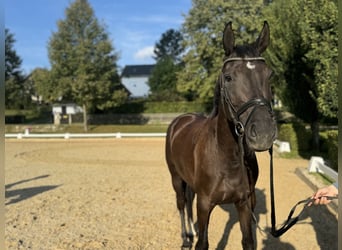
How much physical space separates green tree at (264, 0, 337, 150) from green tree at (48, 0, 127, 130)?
746 inches

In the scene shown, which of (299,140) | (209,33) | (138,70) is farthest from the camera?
(138,70)

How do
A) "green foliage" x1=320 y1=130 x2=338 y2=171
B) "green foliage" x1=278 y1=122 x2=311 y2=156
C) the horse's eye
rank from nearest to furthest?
1. the horse's eye
2. "green foliage" x1=320 y1=130 x2=338 y2=171
3. "green foliage" x1=278 y1=122 x2=311 y2=156

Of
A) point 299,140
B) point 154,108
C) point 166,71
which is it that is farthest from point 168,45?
point 299,140

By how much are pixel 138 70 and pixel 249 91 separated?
90.5m

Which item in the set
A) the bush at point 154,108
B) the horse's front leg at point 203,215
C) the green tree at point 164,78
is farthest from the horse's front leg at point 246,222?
the green tree at point 164,78

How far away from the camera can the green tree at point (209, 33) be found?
34.5 metres

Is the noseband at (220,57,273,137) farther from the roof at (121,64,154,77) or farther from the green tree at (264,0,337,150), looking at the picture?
the roof at (121,64,154,77)

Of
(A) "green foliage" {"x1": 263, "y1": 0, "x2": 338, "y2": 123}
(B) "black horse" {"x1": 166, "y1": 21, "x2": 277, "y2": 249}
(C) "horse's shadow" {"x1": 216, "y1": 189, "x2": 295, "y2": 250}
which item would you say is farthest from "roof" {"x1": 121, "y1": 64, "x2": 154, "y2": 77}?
(B) "black horse" {"x1": 166, "y1": 21, "x2": 277, "y2": 249}

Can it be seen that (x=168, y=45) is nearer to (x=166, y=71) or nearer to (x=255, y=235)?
(x=166, y=71)

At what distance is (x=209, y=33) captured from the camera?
35531 mm

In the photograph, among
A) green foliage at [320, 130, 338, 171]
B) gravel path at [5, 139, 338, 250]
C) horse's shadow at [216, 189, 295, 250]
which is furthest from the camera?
green foliage at [320, 130, 338, 171]

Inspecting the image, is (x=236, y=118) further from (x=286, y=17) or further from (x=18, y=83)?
(x=18, y=83)

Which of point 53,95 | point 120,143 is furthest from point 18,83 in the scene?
point 120,143

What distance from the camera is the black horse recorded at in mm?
2564
